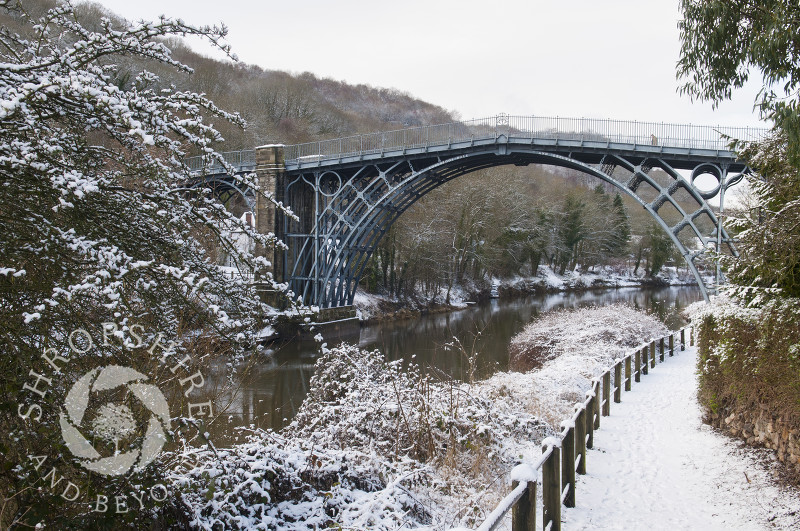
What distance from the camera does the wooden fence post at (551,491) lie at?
13.6ft

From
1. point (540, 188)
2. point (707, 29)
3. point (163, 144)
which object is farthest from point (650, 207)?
point (540, 188)

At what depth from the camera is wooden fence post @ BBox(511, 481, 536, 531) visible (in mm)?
3324

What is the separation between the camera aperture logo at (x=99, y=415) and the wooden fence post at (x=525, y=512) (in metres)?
2.11

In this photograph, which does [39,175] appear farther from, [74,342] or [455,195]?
[455,195]

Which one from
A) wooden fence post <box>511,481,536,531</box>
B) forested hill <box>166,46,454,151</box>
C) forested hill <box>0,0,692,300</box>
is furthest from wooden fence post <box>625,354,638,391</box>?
forested hill <box>166,46,454,151</box>

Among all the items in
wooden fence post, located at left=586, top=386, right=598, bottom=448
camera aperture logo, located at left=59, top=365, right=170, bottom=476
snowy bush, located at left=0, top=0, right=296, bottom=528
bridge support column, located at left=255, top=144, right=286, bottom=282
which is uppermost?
bridge support column, located at left=255, top=144, right=286, bottom=282

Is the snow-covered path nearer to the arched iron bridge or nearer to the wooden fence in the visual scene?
the wooden fence

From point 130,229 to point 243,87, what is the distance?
5726 centimetres

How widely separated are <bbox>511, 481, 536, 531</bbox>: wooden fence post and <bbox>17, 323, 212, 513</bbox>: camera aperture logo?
2109mm

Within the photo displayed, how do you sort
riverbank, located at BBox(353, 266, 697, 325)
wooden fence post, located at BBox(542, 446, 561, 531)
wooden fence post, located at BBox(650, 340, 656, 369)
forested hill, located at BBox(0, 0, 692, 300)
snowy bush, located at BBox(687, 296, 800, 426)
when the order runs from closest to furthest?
wooden fence post, located at BBox(542, 446, 561, 531) < snowy bush, located at BBox(687, 296, 800, 426) < wooden fence post, located at BBox(650, 340, 656, 369) < riverbank, located at BBox(353, 266, 697, 325) < forested hill, located at BBox(0, 0, 692, 300)

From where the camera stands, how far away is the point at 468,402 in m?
6.40

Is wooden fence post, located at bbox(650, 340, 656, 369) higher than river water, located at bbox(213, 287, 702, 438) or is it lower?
higher

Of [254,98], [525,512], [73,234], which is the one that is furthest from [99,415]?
[254,98]

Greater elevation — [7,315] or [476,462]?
[7,315]
